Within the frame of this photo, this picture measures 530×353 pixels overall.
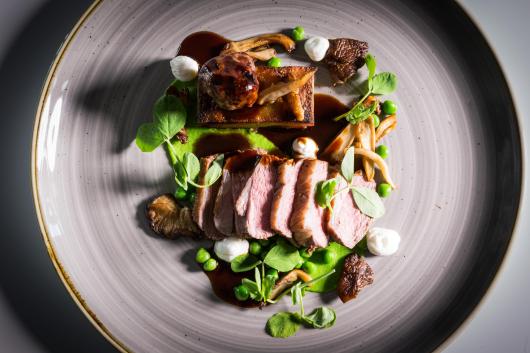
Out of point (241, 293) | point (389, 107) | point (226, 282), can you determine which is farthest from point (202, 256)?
point (389, 107)

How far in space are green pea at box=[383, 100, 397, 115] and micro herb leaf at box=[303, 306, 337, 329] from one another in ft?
5.05

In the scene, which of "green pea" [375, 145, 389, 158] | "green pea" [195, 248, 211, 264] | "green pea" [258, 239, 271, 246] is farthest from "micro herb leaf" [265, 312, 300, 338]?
"green pea" [375, 145, 389, 158]

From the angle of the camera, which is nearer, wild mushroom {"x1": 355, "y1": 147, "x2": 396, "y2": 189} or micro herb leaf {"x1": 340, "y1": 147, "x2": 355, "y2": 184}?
micro herb leaf {"x1": 340, "y1": 147, "x2": 355, "y2": 184}

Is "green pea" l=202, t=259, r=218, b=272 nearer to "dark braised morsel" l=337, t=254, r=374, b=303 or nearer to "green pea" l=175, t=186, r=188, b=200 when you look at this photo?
"green pea" l=175, t=186, r=188, b=200

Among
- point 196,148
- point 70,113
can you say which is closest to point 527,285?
point 196,148

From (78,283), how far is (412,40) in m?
3.08

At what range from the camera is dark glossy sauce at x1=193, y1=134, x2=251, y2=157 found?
3.91 m

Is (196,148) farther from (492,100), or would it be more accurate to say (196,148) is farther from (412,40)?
(492,100)

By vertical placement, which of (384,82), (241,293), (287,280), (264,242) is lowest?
(241,293)

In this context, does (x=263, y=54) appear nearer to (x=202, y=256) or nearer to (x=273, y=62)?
(x=273, y=62)

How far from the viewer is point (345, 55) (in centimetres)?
385

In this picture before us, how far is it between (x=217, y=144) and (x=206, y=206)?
1.61ft

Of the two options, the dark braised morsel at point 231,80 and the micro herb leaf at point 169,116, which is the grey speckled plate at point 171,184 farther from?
the dark braised morsel at point 231,80

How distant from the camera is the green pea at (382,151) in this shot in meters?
3.88
